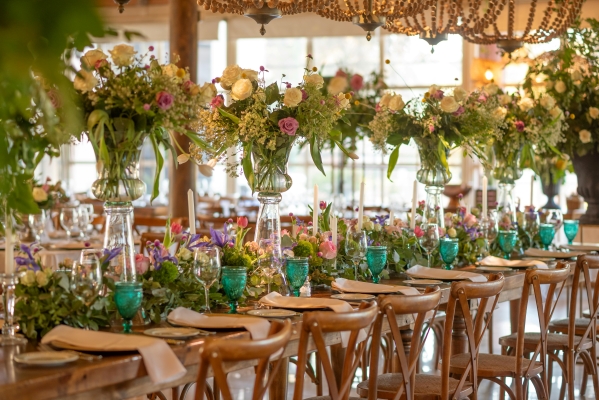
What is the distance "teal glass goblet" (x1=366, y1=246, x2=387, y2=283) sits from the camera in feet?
10.7

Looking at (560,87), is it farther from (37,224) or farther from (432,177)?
(37,224)

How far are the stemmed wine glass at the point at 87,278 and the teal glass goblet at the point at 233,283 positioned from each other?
0.48 metres

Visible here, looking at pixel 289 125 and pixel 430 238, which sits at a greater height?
pixel 289 125

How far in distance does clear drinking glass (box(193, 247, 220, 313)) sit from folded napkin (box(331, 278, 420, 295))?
2.11ft

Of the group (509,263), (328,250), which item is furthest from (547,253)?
(328,250)

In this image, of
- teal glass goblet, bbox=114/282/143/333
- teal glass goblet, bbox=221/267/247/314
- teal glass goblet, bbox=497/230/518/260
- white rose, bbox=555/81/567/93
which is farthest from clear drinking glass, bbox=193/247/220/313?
white rose, bbox=555/81/567/93

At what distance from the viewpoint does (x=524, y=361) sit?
3.45 meters

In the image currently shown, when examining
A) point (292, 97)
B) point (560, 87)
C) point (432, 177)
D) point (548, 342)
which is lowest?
point (548, 342)

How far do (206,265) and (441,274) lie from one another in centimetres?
135

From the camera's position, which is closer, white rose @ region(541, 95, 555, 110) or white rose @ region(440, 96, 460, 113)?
white rose @ region(440, 96, 460, 113)

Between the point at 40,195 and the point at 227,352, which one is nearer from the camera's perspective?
the point at 227,352

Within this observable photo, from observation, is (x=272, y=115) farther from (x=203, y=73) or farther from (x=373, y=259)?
(x=203, y=73)

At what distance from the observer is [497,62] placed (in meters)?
11.1

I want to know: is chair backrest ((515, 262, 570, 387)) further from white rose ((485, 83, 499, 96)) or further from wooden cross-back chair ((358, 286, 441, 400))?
white rose ((485, 83, 499, 96))
